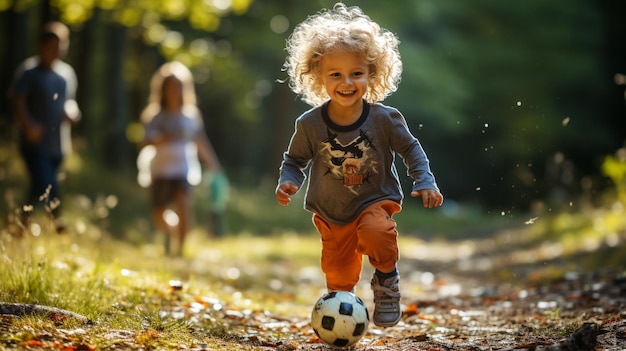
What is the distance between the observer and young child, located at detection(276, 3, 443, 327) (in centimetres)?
479

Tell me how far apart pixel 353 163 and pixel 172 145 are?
17.5 ft

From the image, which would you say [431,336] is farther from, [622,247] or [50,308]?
[622,247]

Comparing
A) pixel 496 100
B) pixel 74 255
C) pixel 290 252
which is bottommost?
pixel 74 255

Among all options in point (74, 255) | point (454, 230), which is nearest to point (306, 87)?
point (74, 255)

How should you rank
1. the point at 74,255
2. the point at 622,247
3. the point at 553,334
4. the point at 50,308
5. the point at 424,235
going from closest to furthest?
the point at 50,308 < the point at 553,334 < the point at 74,255 < the point at 622,247 < the point at 424,235

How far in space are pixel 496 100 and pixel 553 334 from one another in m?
26.1

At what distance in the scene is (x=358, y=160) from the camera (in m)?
4.85

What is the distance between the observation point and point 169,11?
1429cm

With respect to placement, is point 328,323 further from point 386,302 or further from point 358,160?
point 358,160

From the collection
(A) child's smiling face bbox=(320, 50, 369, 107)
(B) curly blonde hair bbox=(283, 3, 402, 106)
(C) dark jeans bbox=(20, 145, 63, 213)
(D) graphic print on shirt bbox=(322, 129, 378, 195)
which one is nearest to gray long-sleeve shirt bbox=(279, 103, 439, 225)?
(D) graphic print on shirt bbox=(322, 129, 378, 195)

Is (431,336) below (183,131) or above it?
below

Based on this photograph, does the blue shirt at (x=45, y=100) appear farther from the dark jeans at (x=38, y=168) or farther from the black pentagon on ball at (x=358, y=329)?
the black pentagon on ball at (x=358, y=329)

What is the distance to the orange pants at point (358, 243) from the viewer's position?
470 centimetres

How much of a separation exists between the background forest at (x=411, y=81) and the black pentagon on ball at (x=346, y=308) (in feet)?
24.6
